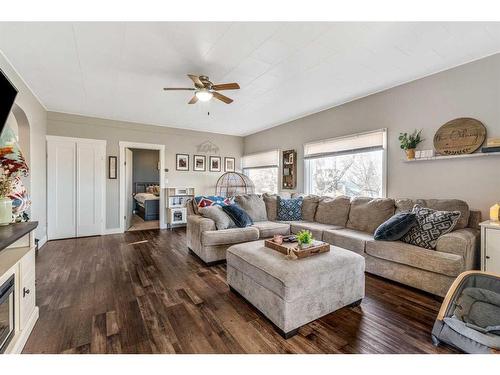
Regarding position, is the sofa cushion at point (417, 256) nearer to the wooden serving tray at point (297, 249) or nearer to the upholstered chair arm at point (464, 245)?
the upholstered chair arm at point (464, 245)

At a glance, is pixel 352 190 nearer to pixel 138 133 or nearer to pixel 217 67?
pixel 217 67

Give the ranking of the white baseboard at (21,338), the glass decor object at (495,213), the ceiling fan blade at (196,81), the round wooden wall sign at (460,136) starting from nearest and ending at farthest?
the white baseboard at (21,338)
the glass decor object at (495,213)
the ceiling fan blade at (196,81)
the round wooden wall sign at (460,136)

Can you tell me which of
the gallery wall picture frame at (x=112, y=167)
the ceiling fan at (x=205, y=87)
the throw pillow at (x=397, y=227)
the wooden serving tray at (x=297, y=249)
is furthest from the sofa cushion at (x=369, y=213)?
the gallery wall picture frame at (x=112, y=167)

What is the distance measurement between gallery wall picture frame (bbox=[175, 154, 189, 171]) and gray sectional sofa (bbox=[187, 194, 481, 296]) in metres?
2.35

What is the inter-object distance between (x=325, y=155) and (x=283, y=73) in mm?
1987

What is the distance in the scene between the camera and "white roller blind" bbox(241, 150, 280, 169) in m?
5.70

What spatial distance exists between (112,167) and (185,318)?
4349mm

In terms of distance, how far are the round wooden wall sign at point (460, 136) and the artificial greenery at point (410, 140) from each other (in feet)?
0.64

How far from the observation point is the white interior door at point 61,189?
14.6 ft

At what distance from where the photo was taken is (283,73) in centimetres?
296

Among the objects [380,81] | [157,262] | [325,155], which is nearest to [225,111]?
[325,155]

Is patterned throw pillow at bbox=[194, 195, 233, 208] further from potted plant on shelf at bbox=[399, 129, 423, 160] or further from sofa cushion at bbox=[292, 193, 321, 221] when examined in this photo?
potted plant on shelf at bbox=[399, 129, 423, 160]

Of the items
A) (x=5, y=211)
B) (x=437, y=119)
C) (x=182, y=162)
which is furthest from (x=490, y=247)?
(x=182, y=162)
